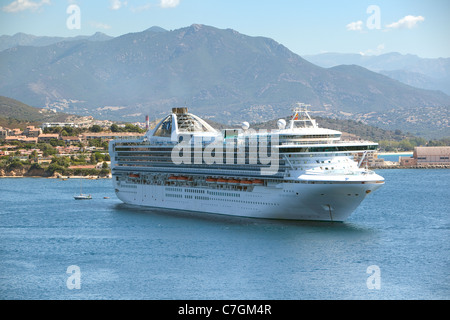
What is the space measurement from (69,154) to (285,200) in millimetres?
82303

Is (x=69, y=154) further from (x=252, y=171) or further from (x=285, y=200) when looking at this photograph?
(x=285, y=200)

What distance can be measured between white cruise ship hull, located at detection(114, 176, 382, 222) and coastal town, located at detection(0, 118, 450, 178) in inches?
1988

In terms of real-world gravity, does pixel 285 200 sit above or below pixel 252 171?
below

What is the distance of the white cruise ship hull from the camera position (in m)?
45.8

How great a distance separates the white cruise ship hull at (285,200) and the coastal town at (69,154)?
166 ft

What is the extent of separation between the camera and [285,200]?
47.4 m

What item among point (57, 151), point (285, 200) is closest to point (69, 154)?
point (57, 151)

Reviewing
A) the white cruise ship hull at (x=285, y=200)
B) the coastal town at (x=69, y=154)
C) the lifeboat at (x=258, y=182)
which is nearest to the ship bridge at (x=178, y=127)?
the white cruise ship hull at (x=285, y=200)

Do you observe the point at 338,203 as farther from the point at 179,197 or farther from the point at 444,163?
the point at 444,163

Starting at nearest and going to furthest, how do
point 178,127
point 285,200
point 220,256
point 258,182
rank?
point 220,256
point 285,200
point 258,182
point 178,127

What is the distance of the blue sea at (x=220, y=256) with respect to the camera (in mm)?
33656

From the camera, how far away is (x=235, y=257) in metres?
39.1
